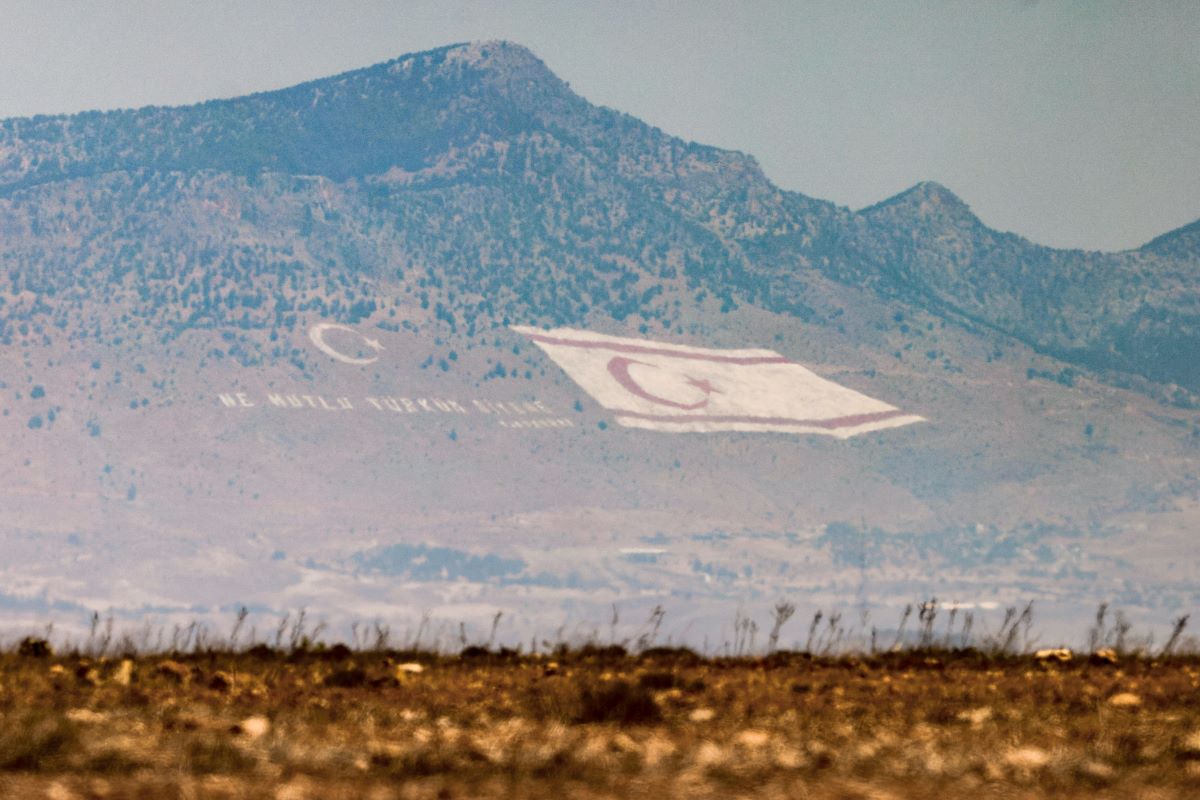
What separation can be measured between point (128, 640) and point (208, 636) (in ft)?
2.70

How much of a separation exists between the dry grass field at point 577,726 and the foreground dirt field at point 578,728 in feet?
0.08

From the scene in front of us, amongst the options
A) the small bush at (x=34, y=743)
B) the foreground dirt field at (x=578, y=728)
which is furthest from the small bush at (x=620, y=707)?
the small bush at (x=34, y=743)

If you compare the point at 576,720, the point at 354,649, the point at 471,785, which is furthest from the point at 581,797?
the point at 354,649

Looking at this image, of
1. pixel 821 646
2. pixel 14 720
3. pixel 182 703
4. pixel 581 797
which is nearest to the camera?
pixel 581 797

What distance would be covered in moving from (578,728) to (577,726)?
0.52 feet

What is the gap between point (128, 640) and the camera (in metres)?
16.4

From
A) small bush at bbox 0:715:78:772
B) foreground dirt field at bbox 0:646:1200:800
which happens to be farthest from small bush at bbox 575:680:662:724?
small bush at bbox 0:715:78:772

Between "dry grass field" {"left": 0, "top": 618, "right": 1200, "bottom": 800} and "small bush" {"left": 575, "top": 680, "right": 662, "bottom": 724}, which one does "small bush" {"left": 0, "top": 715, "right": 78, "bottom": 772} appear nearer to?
"dry grass field" {"left": 0, "top": 618, "right": 1200, "bottom": 800}

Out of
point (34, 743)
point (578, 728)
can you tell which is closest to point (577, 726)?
point (578, 728)

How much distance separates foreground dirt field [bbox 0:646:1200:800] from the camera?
30.5 ft

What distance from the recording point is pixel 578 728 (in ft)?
37.9

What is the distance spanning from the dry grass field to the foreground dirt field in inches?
0.9

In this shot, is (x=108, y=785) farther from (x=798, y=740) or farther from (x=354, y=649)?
(x=354, y=649)

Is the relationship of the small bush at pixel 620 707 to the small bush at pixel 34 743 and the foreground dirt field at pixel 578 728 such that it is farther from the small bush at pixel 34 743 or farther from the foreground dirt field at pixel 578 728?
the small bush at pixel 34 743
